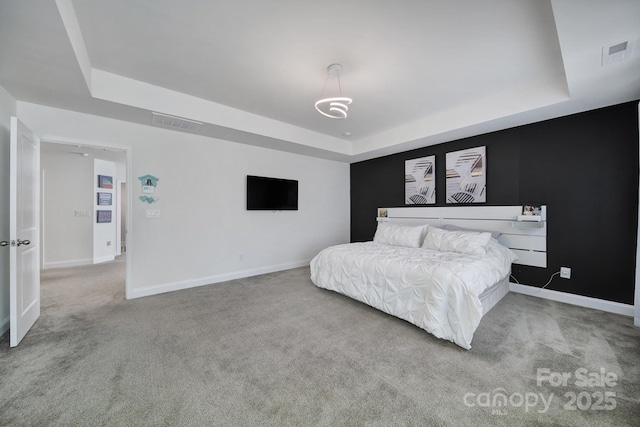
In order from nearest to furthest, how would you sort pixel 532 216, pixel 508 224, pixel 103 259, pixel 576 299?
pixel 576 299
pixel 532 216
pixel 508 224
pixel 103 259

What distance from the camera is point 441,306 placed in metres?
2.30

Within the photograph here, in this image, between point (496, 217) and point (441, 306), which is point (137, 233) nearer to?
point (441, 306)

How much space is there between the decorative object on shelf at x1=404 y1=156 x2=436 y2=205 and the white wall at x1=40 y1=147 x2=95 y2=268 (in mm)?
7050

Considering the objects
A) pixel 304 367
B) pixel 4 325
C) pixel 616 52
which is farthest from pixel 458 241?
pixel 4 325

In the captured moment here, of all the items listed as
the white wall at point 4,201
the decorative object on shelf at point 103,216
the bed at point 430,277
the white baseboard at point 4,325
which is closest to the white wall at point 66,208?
the decorative object on shelf at point 103,216

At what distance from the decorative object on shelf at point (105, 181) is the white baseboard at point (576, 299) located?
8.59m

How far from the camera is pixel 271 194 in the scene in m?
4.72

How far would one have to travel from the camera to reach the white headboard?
343 cm

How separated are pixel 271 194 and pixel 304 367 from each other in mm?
3308

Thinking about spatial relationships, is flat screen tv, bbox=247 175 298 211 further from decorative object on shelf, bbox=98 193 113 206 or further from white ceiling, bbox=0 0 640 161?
decorative object on shelf, bbox=98 193 113 206

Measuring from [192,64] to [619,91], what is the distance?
4449mm

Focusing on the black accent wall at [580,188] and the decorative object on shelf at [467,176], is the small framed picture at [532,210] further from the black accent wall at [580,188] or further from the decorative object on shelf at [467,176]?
the decorative object on shelf at [467,176]

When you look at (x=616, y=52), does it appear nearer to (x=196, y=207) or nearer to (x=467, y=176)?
(x=467, y=176)

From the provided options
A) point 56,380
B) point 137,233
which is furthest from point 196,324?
point 137,233
